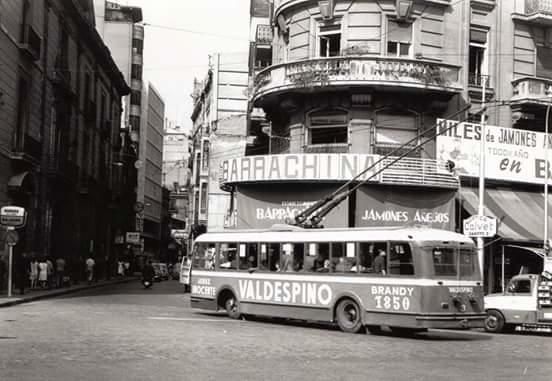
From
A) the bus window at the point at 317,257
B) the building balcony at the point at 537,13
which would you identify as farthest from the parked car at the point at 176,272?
the bus window at the point at 317,257

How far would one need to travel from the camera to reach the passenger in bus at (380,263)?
19609 millimetres

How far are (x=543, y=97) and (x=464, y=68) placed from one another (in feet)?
10.9

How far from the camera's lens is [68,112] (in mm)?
43969

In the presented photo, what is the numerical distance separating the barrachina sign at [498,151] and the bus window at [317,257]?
397 inches

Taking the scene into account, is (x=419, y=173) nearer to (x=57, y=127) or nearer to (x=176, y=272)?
(x=57, y=127)

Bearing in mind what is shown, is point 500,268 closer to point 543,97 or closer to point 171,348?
point 543,97

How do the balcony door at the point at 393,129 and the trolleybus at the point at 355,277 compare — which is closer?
the trolleybus at the point at 355,277

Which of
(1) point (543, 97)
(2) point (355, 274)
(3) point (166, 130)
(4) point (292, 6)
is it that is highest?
(3) point (166, 130)

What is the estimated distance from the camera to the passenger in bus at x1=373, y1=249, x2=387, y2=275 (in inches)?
772

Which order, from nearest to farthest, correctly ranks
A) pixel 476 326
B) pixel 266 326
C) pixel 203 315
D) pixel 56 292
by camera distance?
pixel 476 326 < pixel 266 326 < pixel 203 315 < pixel 56 292

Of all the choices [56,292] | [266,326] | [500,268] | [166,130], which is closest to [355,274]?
[266,326]

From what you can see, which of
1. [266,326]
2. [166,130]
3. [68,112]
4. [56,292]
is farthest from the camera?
[166,130]

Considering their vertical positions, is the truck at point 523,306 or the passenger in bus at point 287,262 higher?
the passenger in bus at point 287,262

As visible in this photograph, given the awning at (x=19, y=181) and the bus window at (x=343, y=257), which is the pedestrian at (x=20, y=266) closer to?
the awning at (x=19, y=181)
